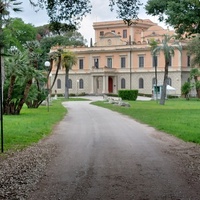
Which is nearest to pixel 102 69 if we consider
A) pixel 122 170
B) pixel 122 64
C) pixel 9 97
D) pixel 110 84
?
pixel 110 84

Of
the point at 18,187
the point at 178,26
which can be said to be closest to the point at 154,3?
the point at 178,26

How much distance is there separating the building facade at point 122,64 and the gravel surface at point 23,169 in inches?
2592

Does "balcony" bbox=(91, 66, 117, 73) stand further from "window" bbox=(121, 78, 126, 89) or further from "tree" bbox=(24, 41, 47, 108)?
"tree" bbox=(24, 41, 47, 108)

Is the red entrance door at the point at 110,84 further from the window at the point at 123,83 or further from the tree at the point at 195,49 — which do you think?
the tree at the point at 195,49

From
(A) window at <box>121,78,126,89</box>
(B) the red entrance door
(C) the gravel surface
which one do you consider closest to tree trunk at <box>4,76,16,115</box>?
(C) the gravel surface

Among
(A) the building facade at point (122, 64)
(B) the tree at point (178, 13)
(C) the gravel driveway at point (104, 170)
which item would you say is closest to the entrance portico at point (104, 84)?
(A) the building facade at point (122, 64)

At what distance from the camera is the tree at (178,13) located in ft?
69.6

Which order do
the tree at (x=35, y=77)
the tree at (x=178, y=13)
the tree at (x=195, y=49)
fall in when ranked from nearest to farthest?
1. the tree at (x=178, y=13)
2. the tree at (x=35, y=77)
3. the tree at (x=195, y=49)

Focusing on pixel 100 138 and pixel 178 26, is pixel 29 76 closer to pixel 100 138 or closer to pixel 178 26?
pixel 178 26

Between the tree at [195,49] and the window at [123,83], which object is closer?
the tree at [195,49]

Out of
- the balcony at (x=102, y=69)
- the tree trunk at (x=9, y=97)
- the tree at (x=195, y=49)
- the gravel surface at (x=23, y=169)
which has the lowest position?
the gravel surface at (x=23, y=169)

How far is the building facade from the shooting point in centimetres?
7925

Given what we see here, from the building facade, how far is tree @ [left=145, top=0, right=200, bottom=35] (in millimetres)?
54119

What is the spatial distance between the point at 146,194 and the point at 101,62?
7739 centimetres
